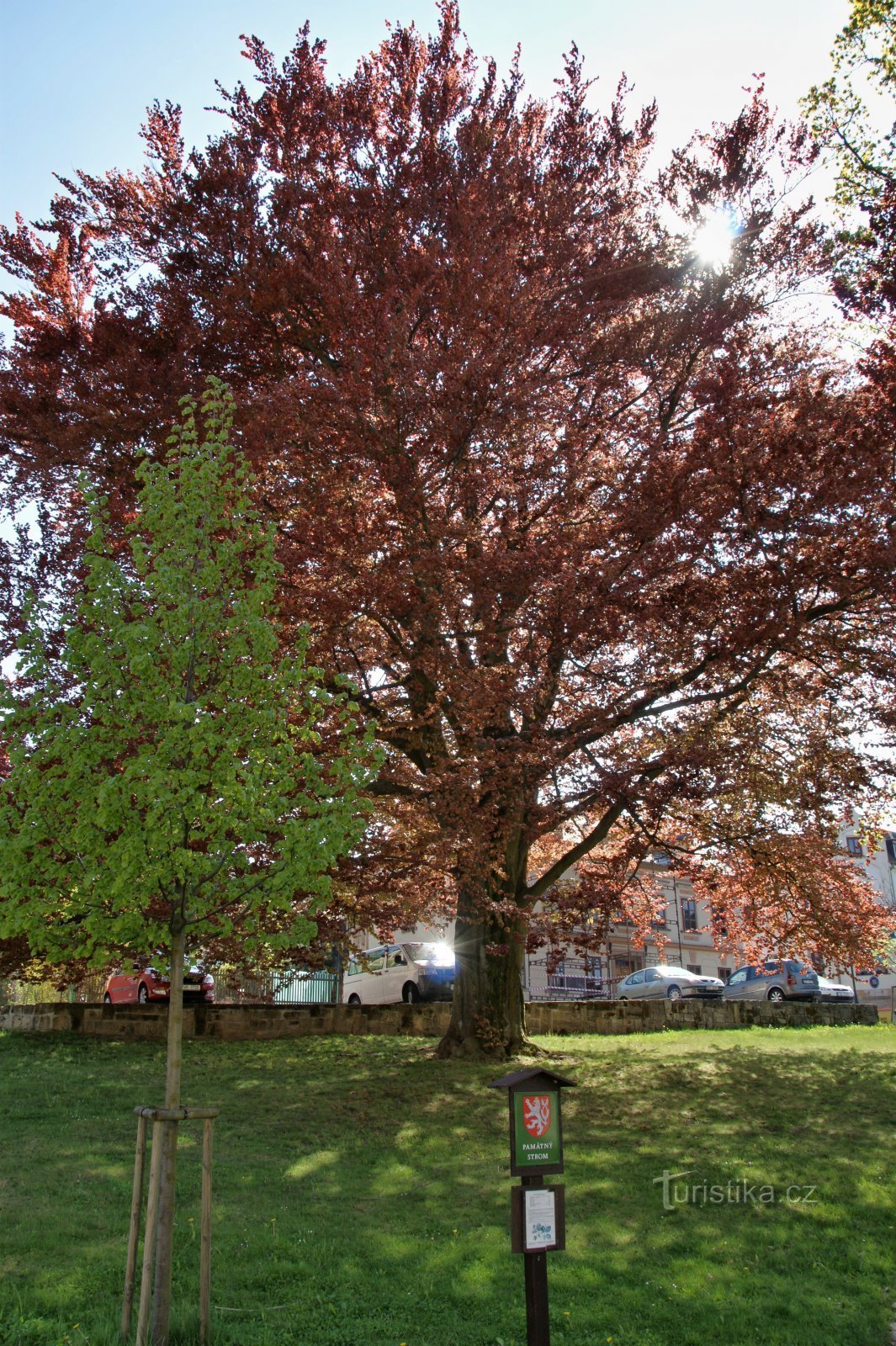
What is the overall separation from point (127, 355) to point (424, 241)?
414 cm

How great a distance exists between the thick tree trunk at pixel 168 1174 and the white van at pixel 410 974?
16.1 metres

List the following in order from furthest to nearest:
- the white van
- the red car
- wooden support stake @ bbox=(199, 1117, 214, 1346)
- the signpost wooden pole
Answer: the white van, the red car, wooden support stake @ bbox=(199, 1117, 214, 1346), the signpost wooden pole

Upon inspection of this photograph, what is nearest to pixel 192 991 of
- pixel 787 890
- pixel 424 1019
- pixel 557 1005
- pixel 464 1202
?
pixel 424 1019

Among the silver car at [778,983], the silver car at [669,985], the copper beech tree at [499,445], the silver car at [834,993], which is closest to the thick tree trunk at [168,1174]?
the copper beech tree at [499,445]

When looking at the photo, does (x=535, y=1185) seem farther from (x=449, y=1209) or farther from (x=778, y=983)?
(x=778, y=983)

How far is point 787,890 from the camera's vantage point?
16.9 metres

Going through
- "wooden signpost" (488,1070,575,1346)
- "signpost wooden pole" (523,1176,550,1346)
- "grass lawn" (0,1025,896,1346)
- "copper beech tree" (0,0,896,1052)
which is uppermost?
"copper beech tree" (0,0,896,1052)

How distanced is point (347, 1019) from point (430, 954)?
4590mm

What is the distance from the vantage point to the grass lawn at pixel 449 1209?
5234mm

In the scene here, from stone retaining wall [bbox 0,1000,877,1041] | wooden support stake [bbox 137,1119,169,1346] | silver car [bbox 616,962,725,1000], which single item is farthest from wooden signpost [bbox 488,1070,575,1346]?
silver car [bbox 616,962,725,1000]

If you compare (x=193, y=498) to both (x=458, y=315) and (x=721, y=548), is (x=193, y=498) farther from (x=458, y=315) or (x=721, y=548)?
(x=721, y=548)

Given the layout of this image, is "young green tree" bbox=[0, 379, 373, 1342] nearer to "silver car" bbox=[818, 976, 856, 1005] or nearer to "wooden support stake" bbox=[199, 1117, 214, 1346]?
"wooden support stake" bbox=[199, 1117, 214, 1346]

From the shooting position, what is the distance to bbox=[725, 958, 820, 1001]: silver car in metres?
30.0

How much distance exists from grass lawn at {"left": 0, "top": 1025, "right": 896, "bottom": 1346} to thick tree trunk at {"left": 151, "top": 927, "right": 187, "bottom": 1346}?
279mm
